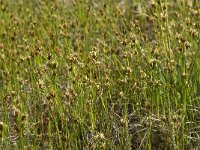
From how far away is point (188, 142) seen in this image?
262 cm

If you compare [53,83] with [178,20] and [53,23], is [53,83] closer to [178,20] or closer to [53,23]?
[53,23]

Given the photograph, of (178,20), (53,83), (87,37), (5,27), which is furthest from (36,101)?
(178,20)

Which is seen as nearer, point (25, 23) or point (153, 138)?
point (153, 138)

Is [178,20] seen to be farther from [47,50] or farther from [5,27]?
[5,27]

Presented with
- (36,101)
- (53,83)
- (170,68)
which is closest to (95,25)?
(36,101)

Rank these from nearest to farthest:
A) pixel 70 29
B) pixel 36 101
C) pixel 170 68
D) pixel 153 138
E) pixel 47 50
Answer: pixel 170 68 < pixel 153 138 < pixel 36 101 < pixel 47 50 < pixel 70 29

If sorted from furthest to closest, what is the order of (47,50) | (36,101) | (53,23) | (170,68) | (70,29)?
(70,29) < (53,23) < (47,50) < (36,101) < (170,68)

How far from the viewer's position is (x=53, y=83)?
2.83 m

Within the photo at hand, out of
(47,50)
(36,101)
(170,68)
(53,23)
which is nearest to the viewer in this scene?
(170,68)

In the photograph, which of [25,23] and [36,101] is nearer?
[36,101]

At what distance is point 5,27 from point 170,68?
2.01 metres

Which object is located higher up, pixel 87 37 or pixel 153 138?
pixel 87 37

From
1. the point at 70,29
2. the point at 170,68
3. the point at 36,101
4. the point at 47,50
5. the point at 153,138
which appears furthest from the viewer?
the point at 70,29

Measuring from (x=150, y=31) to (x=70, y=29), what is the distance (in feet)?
2.67
